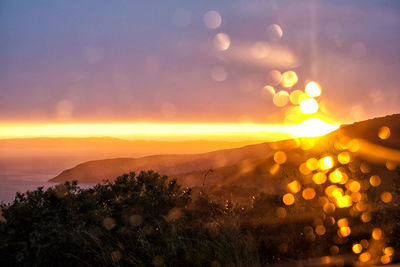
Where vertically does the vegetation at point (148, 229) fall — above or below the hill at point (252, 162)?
below

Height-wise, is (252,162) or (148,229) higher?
(252,162)

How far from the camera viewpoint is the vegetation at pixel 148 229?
6801 mm

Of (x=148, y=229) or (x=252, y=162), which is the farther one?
(x=252, y=162)

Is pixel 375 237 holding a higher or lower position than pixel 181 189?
lower

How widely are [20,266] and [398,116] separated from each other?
37703 mm

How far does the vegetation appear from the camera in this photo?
6.80 m

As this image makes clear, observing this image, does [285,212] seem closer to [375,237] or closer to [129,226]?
Result: [375,237]

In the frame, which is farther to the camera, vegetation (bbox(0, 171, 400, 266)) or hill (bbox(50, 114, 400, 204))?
hill (bbox(50, 114, 400, 204))

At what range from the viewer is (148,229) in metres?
7.43

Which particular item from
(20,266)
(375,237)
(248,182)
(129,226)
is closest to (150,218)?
(129,226)

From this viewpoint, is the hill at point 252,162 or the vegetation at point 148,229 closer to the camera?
the vegetation at point 148,229

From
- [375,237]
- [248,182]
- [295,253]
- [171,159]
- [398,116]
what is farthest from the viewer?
[171,159]

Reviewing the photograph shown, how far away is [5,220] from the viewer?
26.8 feet

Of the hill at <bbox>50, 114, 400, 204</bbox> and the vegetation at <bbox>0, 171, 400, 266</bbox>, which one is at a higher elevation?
the hill at <bbox>50, 114, 400, 204</bbox>
